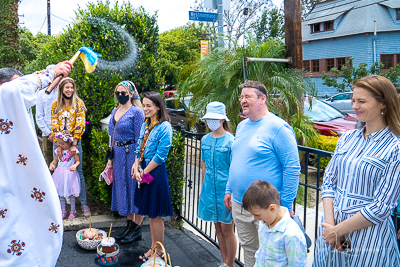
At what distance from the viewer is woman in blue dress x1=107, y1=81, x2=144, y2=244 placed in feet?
15.1

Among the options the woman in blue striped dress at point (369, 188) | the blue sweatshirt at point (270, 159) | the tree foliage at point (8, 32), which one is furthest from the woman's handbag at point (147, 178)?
the tree foliage at point (8, 32)

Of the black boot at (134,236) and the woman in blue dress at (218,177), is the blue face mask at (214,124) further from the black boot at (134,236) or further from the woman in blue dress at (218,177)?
the black boot at (134,236)

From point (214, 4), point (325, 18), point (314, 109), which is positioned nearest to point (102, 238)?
point (214, 4)

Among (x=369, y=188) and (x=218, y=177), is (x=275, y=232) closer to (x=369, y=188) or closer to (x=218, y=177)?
(x=369, y=188)

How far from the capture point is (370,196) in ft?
7.54

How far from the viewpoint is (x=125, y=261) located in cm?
421

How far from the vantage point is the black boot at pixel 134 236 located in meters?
4.64

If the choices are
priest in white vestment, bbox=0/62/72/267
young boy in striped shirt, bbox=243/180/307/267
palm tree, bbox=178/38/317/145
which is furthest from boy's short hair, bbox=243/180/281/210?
palm tree, bbox=178/38/317/145

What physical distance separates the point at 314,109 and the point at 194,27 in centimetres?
3206

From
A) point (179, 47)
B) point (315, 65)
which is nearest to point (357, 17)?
point (315, 65)

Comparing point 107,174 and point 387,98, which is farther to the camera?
point 107,174

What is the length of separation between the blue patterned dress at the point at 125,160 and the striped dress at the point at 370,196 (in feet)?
9.05

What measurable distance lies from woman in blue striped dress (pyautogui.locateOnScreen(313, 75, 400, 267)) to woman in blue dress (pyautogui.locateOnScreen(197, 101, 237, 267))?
Result: 4.58 feet

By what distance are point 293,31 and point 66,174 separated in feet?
14.5
